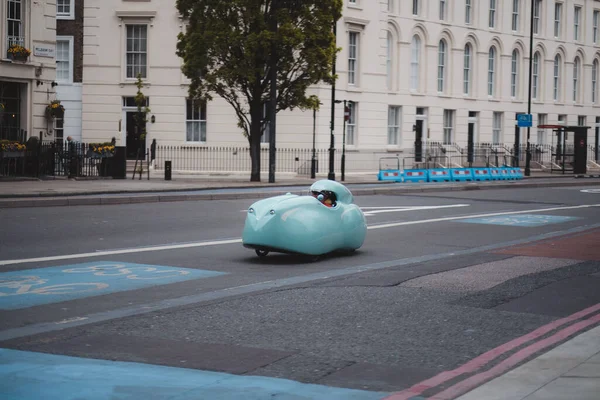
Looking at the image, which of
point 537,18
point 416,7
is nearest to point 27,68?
point 416,7

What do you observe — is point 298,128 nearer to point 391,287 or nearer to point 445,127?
point 445,127

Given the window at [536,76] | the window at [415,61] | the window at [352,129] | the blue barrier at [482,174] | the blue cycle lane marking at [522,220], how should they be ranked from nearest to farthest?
the blue cycle lane marking at [522,220] → the blue barrier at [482,174] → the window at [352,129] → the window at [415,61] → the window at [536,76]

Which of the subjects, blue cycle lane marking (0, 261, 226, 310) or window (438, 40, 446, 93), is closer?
blue cycle lane marking (0, 261, 226, 310)

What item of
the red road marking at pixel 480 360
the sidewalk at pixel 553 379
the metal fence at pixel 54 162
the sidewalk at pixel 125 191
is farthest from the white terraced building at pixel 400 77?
the sidewalk at pixel 553 379

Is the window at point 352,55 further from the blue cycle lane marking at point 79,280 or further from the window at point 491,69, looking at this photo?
the blue cycle lane marking at point 79,280

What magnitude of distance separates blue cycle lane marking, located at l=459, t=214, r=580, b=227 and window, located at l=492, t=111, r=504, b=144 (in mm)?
35740

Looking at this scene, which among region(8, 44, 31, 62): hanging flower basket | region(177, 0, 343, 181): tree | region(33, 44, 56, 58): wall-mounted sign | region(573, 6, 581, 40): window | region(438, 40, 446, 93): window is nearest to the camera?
region(8, 44, 31, 62): hanging flower basket

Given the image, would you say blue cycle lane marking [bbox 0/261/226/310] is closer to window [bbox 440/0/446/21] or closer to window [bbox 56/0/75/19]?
window [bbox 56/0/75/19]

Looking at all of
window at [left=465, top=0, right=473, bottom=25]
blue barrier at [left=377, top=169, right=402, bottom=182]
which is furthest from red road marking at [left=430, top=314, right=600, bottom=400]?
window at [left=465, top=0, right=473, bottom=25]

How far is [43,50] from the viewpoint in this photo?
111 feet

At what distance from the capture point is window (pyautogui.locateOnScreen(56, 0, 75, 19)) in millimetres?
47031

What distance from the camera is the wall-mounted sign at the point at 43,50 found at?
33.5m

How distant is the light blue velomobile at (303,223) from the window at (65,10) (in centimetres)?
3644

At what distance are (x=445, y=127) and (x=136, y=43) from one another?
62.5 feet
